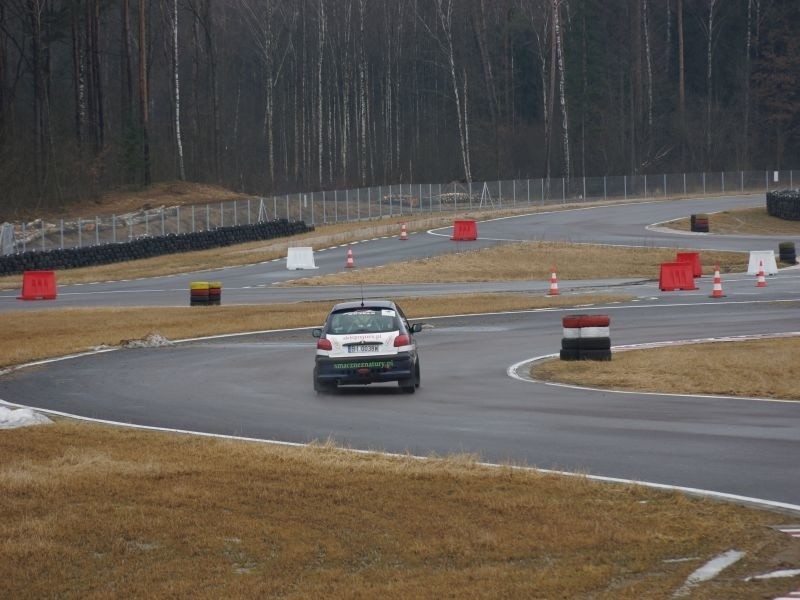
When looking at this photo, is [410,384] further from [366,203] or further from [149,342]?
[366,203]

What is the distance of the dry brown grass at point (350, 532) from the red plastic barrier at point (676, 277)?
27.2 meters

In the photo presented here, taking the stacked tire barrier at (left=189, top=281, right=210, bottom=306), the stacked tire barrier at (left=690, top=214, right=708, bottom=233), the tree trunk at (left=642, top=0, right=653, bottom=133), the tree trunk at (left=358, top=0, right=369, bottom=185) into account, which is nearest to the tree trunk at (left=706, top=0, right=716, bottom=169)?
the tree trunk at (left=642, top=0, right=653, bottom=133)

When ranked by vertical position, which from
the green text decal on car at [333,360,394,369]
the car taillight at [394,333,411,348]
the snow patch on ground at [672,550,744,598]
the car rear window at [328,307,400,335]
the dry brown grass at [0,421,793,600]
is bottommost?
the snow patch on ground at [672,550,744,598]

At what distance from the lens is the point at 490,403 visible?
1750 cm

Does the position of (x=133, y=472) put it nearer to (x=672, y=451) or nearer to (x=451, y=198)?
(x=672, y=451)

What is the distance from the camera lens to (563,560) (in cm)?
853

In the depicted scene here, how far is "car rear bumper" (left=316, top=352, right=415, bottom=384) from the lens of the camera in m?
18.8

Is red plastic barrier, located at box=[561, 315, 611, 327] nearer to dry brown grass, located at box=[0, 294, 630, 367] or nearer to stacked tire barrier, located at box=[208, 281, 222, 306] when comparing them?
dry brown grass, located at box=[0, 294, 630, 367]

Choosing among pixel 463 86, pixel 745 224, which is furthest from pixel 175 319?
pixel 463 86

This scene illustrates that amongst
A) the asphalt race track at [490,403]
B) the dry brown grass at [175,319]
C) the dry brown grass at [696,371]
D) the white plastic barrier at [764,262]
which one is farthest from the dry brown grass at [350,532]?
the white plastic barrier at [764,262]

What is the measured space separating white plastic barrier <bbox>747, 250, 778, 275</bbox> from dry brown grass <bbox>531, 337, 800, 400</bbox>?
20.5 meters

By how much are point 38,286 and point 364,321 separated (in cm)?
2512

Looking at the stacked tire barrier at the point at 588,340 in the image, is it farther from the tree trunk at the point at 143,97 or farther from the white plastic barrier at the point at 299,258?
the tree trunk at the point at 143,97

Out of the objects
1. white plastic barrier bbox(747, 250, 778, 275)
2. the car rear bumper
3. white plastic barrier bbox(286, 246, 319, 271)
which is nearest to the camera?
the car rear bumper
